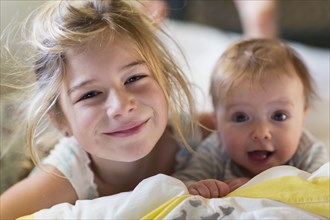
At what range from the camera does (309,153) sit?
0.97 m

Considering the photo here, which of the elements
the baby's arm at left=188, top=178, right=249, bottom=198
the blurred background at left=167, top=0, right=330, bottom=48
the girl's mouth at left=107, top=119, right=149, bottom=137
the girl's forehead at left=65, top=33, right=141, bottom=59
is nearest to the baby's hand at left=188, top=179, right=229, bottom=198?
the baby's arm at left=188, top=178, right=249, bottom=198

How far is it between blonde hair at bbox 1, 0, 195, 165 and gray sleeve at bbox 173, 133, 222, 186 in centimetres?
10

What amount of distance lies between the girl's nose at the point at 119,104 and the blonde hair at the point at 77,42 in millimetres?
86

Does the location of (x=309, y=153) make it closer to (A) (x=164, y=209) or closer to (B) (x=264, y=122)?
(B) (x=264, y=122)

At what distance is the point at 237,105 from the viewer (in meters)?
0.94

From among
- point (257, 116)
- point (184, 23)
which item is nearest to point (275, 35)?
point (184, 23)

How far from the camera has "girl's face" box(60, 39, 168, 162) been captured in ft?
2.56

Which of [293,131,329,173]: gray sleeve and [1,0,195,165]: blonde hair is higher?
[1,0,195,165]: blonde hair

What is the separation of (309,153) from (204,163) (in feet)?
0.64

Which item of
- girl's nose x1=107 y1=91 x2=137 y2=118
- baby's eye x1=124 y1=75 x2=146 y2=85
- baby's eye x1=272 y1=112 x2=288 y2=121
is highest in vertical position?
→ baby's eye x1=124 y1=75 x2=146 y2=85

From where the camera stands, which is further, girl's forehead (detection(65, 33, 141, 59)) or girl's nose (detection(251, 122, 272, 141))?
girl's nose (detection(251, 122, 272, 141))

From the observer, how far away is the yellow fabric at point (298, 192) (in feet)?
2.03

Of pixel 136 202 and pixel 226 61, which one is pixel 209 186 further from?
pixel 226 61

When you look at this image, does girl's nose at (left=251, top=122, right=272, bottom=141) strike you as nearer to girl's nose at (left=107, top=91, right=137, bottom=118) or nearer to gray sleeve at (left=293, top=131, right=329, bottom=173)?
gray sleeve at (left=293, top=131, right=329, bottom=173)
